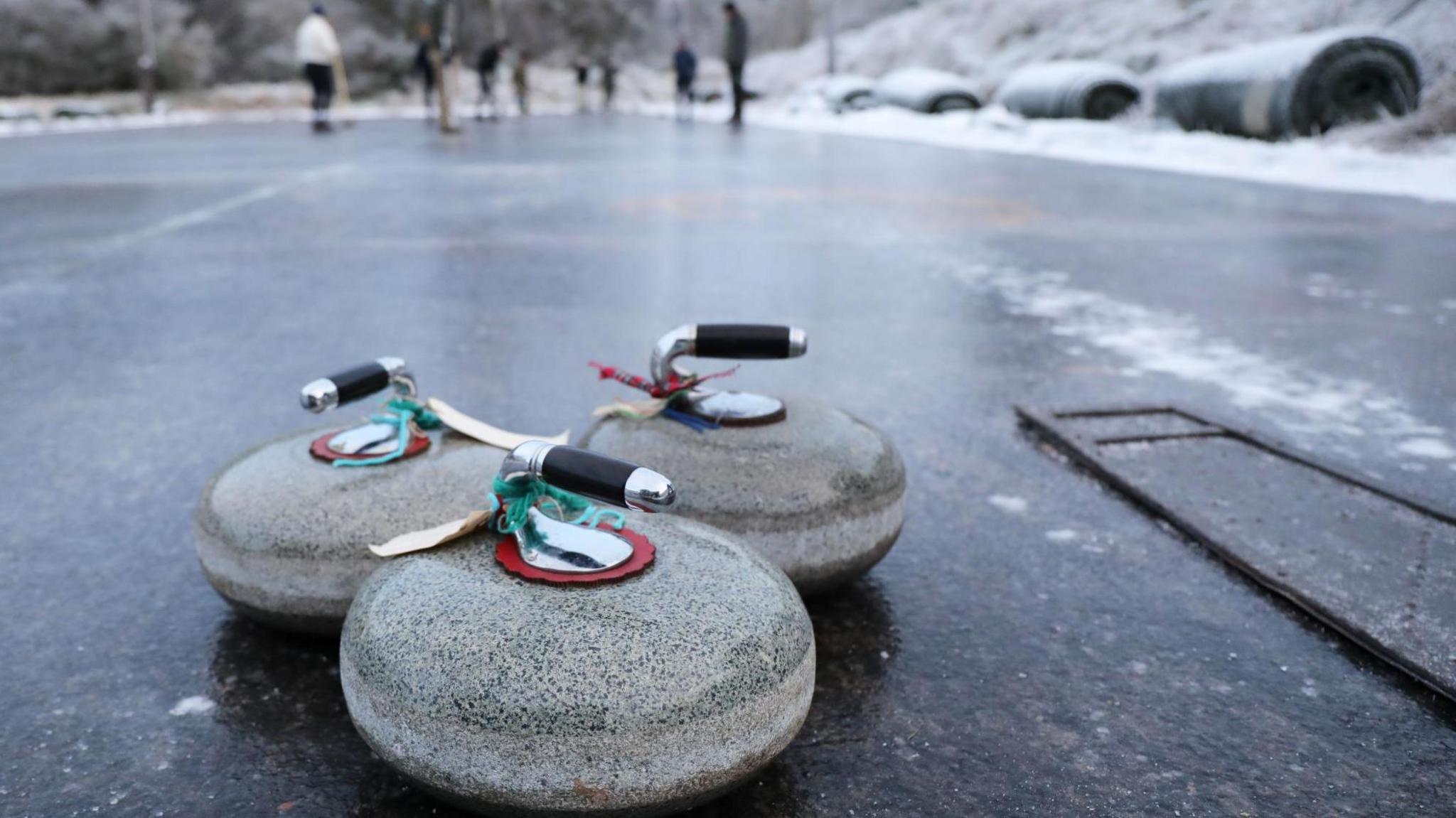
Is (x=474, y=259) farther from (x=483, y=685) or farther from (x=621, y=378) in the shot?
(x=483, y=685)

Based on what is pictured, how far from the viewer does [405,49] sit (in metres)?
38.3

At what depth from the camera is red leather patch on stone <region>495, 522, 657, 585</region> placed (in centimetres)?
144

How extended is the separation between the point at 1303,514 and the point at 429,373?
8.51 feet

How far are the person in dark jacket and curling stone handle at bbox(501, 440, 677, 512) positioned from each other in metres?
20.9

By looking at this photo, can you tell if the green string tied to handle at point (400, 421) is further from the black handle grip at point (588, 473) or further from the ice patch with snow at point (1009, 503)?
the ice patch with snow at point (1009, 503)

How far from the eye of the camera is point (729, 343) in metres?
2.08

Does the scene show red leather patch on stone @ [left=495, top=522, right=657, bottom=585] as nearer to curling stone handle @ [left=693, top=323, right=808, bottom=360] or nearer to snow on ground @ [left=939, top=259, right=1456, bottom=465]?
curling stone handle @ [left=693, top=323, right=808, bottom=360]

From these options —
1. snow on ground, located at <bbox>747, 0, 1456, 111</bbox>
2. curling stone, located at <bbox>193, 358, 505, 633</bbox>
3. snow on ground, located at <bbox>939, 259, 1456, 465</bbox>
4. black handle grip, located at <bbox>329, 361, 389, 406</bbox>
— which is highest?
snow on ground, located at <bbox>747, 0, 1456, 111</bbox>

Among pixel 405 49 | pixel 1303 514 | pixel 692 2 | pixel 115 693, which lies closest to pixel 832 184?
pixel 1303 514

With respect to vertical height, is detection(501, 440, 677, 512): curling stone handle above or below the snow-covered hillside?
below

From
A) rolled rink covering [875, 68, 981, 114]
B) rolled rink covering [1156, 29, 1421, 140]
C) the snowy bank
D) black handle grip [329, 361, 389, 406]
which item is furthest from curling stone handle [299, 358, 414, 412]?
rolled rink covering [875, 68, 981, 114]

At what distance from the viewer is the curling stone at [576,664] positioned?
130 centimetres

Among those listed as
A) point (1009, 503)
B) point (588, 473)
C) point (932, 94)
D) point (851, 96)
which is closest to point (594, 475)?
point (588, 473)

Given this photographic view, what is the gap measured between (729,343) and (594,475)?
29.4 inches
